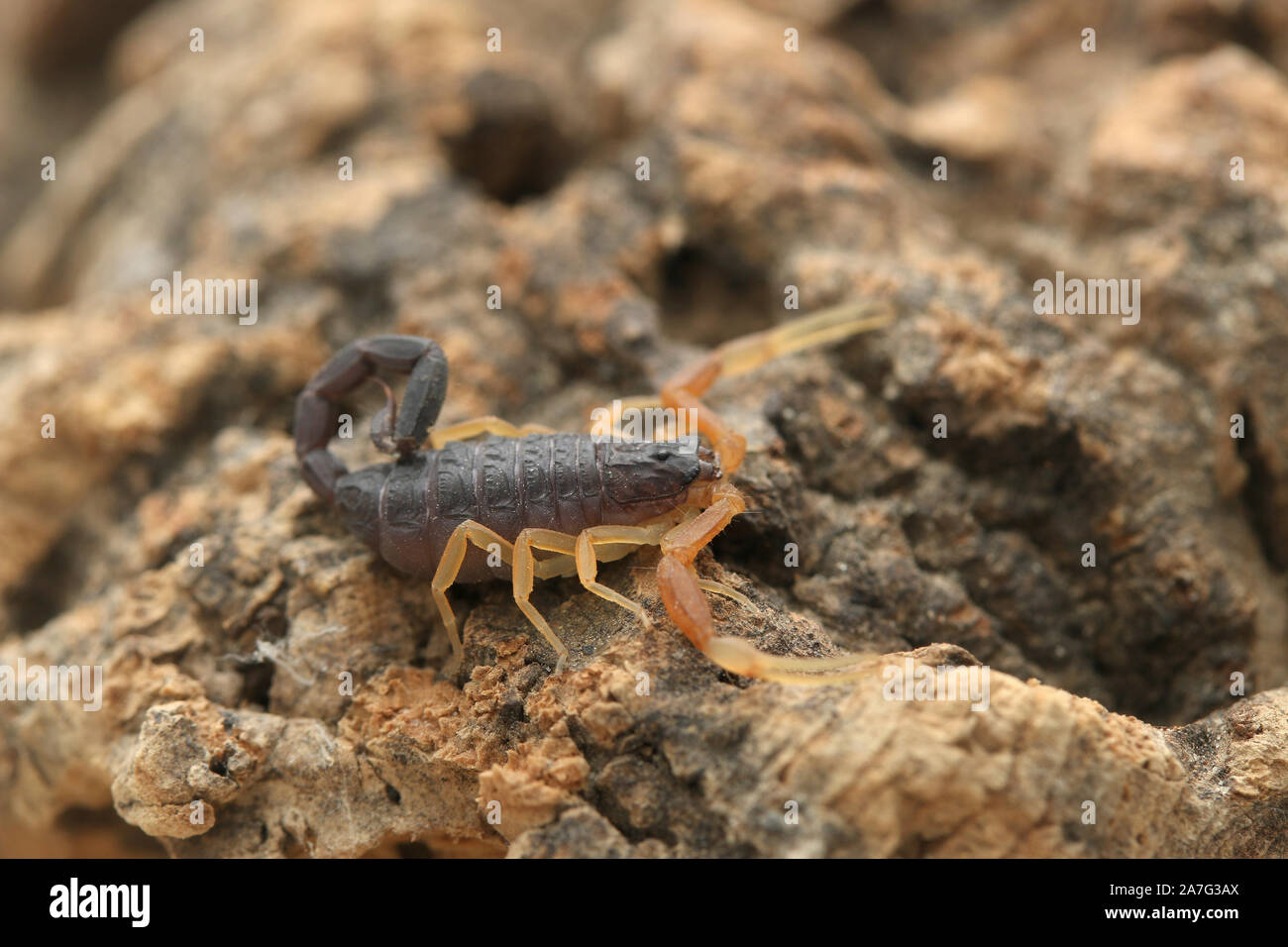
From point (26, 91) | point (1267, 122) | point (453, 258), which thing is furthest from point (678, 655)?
point (26, 91)

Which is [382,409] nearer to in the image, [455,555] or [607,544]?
[455,555]

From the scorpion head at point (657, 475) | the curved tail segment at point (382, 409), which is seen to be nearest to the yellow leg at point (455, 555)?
the scorpion head at point (657, 475)

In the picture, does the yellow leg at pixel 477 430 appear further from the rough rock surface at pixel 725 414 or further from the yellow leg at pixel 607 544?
the yellow leg at pixel 607 544

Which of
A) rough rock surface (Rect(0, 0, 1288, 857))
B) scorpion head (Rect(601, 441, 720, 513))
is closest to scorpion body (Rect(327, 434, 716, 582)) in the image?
scorpion head (Rect(601, 441, 720, 513))

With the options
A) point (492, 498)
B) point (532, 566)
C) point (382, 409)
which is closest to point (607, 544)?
point (532, 566)

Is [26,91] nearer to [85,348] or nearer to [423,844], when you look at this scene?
[85,348]

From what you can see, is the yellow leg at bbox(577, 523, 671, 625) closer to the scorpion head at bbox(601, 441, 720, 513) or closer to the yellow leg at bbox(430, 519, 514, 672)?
the scorpion head at bbox(601, 441, 720, 513)
